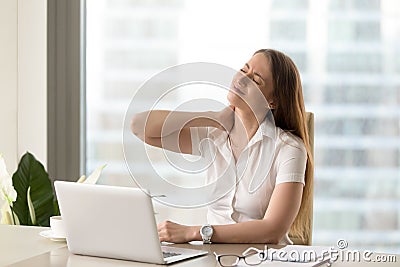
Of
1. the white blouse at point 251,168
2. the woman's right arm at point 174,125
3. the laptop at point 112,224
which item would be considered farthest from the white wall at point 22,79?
the laptop at point 112,224

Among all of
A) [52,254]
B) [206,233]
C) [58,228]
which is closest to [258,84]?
[206,233]

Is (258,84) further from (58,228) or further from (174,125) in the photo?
(58,228)

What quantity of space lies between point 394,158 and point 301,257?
1682mm

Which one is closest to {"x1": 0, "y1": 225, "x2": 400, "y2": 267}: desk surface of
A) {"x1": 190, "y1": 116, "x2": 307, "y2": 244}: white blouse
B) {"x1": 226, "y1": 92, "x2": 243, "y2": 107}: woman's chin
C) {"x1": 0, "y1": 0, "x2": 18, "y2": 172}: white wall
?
{"x1": 190, "y1": 116, "x2": 307, "y2": 244}: white blouse

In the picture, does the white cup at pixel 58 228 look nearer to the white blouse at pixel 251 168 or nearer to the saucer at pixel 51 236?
the saucer at pixel 51 236

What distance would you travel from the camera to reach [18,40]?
3.68 metres

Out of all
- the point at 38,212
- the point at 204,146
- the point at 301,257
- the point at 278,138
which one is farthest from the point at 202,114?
the point at 301,257

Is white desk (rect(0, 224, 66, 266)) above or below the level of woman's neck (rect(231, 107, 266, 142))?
below

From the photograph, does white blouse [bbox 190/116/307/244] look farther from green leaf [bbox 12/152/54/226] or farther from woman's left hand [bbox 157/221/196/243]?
green leaf [bbox 12/152/54/226]

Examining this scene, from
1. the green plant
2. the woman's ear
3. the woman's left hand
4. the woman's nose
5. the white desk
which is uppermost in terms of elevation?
the woman's nose

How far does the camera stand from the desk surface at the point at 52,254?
1799mm

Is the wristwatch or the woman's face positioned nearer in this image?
the wristwatch

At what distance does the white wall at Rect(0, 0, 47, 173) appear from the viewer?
12.0 ft

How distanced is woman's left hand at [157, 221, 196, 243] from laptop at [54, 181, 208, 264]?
133 millimetres
